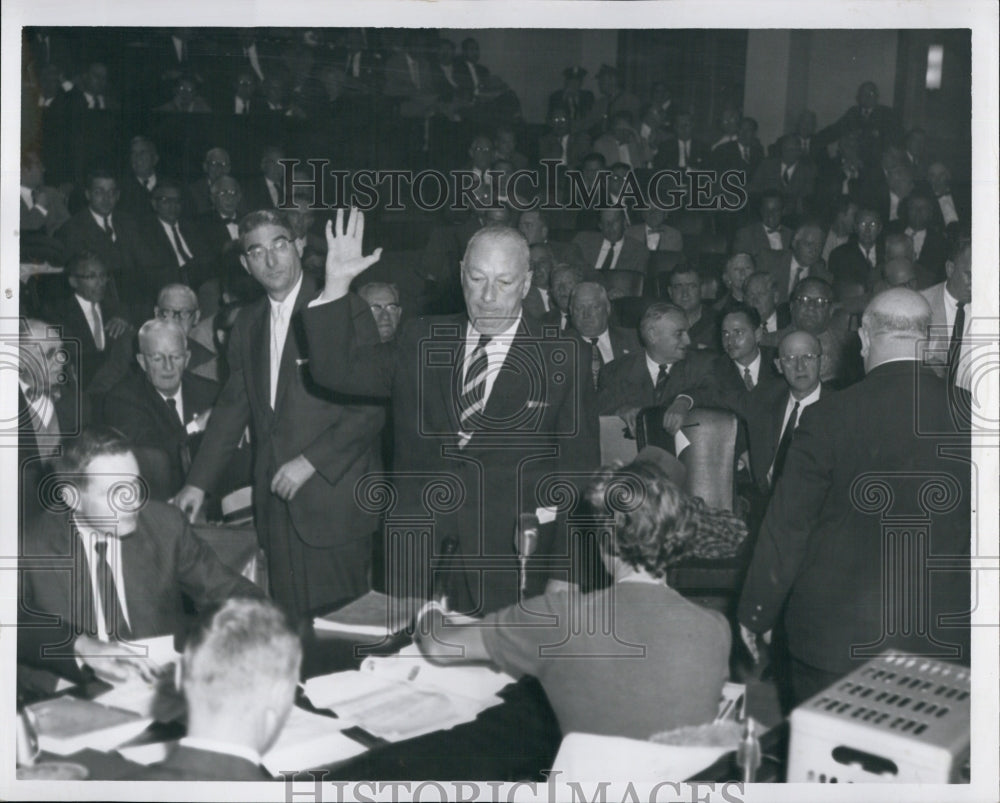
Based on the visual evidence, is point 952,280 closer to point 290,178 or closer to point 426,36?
point 426,36

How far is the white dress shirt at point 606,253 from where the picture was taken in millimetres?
4102

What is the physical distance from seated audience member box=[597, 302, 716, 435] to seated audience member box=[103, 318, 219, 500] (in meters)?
1.47

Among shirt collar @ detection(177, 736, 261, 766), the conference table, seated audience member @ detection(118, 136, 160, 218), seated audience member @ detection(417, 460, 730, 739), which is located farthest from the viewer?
seated audience member @ detection(118, 136, 160, 218)

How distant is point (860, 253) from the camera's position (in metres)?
4.14

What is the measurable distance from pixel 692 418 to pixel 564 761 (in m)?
1.32

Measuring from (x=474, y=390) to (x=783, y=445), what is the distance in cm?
115

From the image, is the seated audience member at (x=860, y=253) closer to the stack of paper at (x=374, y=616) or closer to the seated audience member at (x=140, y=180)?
the stack of paper at (x=374, y=616)

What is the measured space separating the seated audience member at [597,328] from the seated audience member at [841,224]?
2.59 feet

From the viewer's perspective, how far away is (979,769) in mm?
4098

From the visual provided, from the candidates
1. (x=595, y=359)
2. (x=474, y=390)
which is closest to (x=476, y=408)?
(x=474, y=390)

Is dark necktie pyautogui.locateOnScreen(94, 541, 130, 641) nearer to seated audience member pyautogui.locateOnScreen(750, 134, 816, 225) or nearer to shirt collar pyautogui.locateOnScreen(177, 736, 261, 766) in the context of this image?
shirt collar pyautogui.locateOnScreen(177, 736, 261, 766)

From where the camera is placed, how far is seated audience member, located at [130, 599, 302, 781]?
3.25 m

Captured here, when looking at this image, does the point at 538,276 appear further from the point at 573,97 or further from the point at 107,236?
the point at 107,236

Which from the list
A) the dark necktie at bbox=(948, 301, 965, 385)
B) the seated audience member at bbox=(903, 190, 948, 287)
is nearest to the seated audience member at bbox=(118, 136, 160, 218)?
the seated audience member at bbox=(903, 190, 948, 287)
